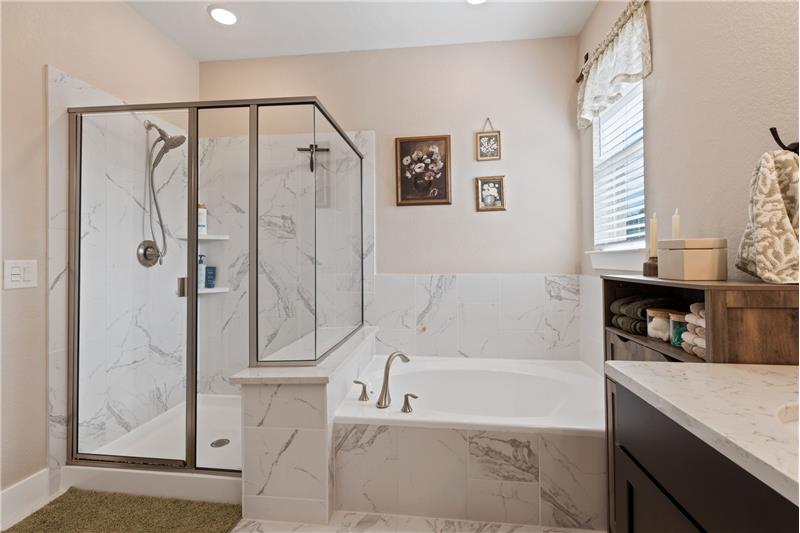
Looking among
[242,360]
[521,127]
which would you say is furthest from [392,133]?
[242,360]

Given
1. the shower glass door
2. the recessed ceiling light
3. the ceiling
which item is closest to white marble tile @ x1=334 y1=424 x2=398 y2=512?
the shower glass door

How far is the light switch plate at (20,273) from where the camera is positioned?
1.64 meters

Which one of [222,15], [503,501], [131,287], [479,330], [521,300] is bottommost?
[503,501]

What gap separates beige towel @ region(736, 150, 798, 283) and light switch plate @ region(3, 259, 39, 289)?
263 centimetres

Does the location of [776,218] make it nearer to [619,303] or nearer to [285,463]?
[619,303]

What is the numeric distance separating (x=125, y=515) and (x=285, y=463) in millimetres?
737

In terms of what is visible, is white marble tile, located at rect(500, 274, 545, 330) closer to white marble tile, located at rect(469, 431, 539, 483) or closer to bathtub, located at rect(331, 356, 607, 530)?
bathtub, located at rect(331, 356, 607, 530)

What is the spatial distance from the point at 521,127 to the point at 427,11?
954 mm

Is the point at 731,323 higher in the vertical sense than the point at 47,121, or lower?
lower

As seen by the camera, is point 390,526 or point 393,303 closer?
point 390,526

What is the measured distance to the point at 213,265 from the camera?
78.3 inches

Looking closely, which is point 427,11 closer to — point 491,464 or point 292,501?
point 491,464

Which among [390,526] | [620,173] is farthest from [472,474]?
[620,173]

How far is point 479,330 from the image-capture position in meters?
2.70
